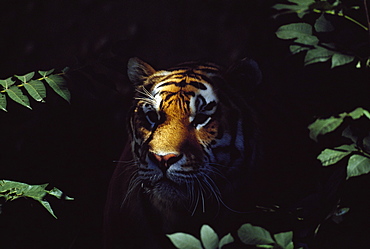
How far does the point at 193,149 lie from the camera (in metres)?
2.35

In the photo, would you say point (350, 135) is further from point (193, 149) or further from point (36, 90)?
point (36, 90)

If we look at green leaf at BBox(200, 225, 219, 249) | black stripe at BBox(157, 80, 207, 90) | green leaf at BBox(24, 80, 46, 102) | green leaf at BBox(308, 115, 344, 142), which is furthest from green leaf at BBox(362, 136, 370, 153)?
green leaf at BBox(24, 80, 46, 102)

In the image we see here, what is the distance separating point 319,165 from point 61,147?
51.6 inches

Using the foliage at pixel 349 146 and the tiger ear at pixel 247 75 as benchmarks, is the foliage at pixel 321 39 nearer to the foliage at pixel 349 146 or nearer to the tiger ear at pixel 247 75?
the foliage at pixel 349 146

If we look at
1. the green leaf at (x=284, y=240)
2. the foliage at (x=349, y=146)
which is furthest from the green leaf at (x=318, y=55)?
the green leaf at (x=284, y=240)

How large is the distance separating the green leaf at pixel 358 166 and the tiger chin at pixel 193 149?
78 centimetres

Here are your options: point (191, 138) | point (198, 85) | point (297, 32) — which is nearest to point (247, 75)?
point (198, 85)

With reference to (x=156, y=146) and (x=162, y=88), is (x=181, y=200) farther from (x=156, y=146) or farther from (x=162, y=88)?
(x=162, y=88)

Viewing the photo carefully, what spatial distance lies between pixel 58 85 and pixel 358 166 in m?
1.14

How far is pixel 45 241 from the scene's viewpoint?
2.87 m

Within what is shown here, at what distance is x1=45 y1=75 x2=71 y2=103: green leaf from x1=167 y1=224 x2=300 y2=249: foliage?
0.76 m

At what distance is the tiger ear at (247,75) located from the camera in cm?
242

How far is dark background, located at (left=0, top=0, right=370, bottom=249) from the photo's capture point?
Result: 90.4 inches

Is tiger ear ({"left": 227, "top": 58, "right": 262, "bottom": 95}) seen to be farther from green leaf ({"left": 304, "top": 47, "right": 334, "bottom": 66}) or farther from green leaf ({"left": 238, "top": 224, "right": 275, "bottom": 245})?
green leaf ({"left": 238, "top": 224, "right": 275, "bottom": 245})
